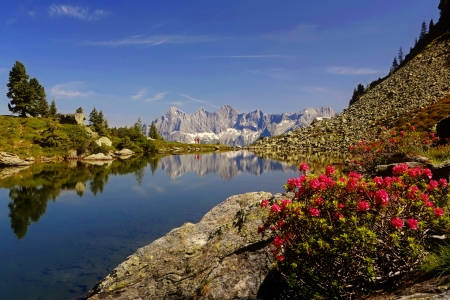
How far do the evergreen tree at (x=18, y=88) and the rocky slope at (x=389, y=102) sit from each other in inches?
4940

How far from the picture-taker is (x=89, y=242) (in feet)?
71.7

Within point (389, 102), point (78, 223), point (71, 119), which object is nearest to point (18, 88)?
point (71, 119)

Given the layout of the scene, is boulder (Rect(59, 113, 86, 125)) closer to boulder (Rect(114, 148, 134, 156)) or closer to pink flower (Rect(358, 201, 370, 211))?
boulder (Rect(114, 148, 134, 156))

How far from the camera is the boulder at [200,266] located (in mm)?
9422

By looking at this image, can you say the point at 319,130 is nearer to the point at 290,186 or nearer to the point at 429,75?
the point at 429,75

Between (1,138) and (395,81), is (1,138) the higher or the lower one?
the lower one

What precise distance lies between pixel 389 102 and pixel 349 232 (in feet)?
465

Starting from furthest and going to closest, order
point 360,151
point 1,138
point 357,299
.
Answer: point 1,138, point 360,151, point 357,299

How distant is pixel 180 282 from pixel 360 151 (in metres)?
28.6

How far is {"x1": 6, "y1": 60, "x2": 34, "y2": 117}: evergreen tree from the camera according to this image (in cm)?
10769

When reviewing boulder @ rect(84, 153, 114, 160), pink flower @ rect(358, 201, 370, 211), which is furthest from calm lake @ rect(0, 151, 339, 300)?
boulder @ rect(84, 153, 114, 160)

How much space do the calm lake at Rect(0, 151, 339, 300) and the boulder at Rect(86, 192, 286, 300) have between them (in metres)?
5.50

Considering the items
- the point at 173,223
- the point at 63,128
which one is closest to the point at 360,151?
the point at 173,223

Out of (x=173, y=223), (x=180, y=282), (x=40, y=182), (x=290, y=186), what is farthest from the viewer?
(x=40, y=182)
